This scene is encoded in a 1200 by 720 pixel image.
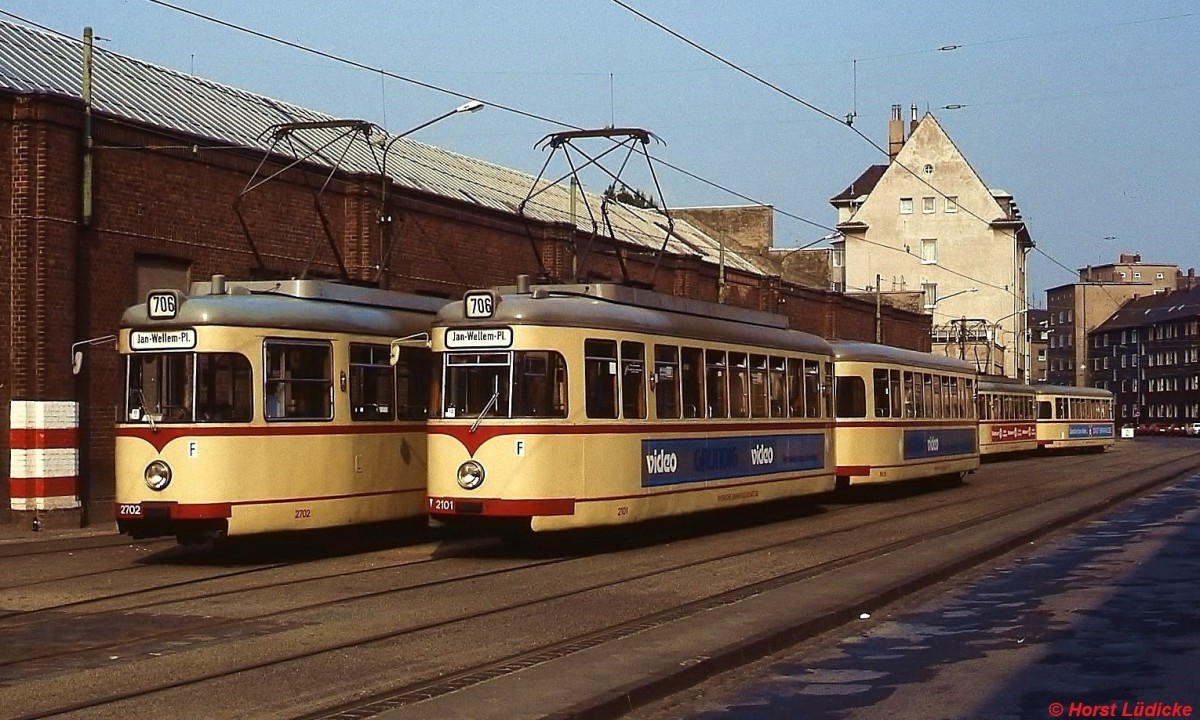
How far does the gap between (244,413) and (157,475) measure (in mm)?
1119

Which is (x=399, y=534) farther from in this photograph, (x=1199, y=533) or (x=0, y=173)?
(x=1199, y=533)

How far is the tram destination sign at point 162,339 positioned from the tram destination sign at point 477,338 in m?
2.83

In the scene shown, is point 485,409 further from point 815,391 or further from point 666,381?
point 815,391

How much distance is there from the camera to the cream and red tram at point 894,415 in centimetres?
2934

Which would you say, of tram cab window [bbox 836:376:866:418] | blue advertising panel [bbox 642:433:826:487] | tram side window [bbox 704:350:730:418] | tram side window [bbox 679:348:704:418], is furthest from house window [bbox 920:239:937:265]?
tram side window [bbox 679:348:704:418]

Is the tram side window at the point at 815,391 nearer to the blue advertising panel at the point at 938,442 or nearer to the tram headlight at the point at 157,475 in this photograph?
the blue advertising panel at the point at 938,442

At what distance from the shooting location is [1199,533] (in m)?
21.8

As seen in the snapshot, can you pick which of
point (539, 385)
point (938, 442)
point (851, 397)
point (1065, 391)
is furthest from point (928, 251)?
point (539, 385)

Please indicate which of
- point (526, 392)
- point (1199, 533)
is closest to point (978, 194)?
point (1199, 533)

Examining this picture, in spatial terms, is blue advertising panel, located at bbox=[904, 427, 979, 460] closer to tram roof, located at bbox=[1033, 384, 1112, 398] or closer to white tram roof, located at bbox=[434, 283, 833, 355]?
white tram roof, located at bbox=[434, 283, 833, 355]

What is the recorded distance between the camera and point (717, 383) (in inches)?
859

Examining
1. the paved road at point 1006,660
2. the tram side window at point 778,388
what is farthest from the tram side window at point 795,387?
the paved road at point 1006,660

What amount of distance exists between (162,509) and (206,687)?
7.90 metres

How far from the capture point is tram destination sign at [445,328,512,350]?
17969mm
